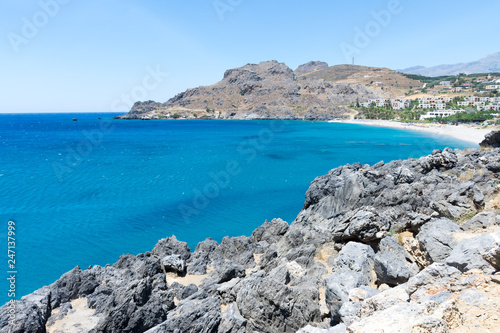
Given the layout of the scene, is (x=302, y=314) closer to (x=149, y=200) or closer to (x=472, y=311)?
(x=472, y=311)

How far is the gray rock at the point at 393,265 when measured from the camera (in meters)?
9.27

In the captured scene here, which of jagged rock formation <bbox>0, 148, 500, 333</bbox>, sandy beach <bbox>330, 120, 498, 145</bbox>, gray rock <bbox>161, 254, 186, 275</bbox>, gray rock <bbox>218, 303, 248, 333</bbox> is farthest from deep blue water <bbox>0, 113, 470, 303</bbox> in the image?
sandy beach <bbox>330, 120, 498, 145</bbox>

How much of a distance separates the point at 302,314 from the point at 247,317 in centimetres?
166

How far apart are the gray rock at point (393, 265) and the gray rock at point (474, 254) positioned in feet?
5.25

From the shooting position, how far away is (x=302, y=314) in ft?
29.0

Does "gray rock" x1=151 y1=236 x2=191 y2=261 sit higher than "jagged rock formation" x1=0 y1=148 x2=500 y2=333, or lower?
lower

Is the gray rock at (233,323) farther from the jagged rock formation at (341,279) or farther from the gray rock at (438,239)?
the gray rock at (438,239)

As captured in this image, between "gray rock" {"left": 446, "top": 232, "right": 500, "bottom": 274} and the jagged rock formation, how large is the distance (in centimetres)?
3

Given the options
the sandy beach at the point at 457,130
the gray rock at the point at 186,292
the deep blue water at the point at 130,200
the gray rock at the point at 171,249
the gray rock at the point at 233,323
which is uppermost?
the gray rock at the point at 233,323

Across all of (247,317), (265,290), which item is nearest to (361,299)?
(265,290)

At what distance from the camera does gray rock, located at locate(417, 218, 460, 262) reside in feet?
30.9

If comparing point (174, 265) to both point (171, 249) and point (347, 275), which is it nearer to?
point (171, 249)

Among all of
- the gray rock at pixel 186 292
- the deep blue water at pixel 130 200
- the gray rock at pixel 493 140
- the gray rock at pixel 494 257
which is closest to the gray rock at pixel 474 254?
the gray rock at pixel 494 257

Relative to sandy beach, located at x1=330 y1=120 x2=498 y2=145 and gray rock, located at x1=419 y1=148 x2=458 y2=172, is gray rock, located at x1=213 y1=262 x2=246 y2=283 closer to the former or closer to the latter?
gray rock, located at x1=419 y1=148 x2=458 y2=172
